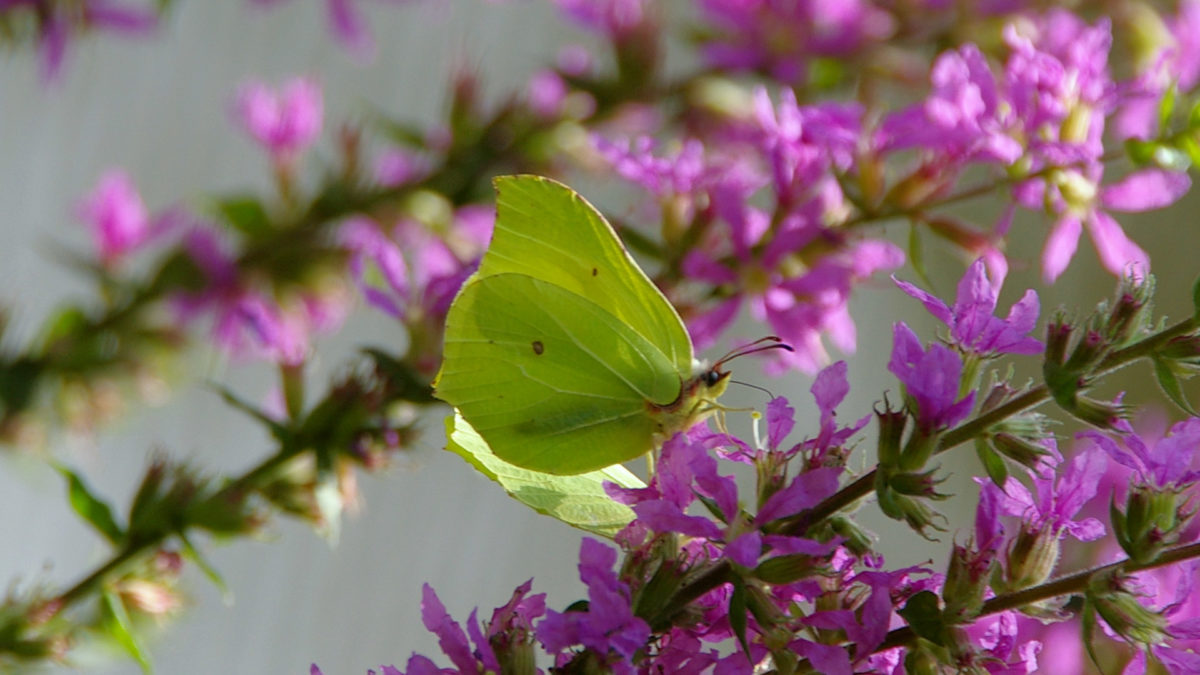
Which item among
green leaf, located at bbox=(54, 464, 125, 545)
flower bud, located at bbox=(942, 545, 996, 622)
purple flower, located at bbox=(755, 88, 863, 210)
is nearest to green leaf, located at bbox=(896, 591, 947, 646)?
flower bud, located at bbox=(942, 545, 996, 622)

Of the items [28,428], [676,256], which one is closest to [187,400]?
[28,428]

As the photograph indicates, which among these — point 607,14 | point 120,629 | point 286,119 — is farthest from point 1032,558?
point 286,119

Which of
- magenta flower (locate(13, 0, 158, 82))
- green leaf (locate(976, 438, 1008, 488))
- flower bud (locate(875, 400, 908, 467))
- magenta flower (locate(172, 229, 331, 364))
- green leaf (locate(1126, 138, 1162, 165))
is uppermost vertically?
magenta flower (locate(13, 0, 158, 82))

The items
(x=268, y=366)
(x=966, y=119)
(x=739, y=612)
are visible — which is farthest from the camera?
(x=268, y=366)

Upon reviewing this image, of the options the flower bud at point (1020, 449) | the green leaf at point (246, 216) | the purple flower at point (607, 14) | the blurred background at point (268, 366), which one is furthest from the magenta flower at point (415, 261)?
the blurred background at point (268, 366)

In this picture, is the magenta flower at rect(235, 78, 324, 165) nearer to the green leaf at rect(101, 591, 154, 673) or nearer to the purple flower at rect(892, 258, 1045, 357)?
the green leaf at rect(101, 591, 154, 673)

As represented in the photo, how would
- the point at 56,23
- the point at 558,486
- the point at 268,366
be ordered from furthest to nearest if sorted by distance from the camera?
the point at 268,366 → the point at 56,23 → the point at 558,486

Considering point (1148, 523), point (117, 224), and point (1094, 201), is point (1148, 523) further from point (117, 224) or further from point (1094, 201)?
point (117, 224)

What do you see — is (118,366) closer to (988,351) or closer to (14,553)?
(988,351)
